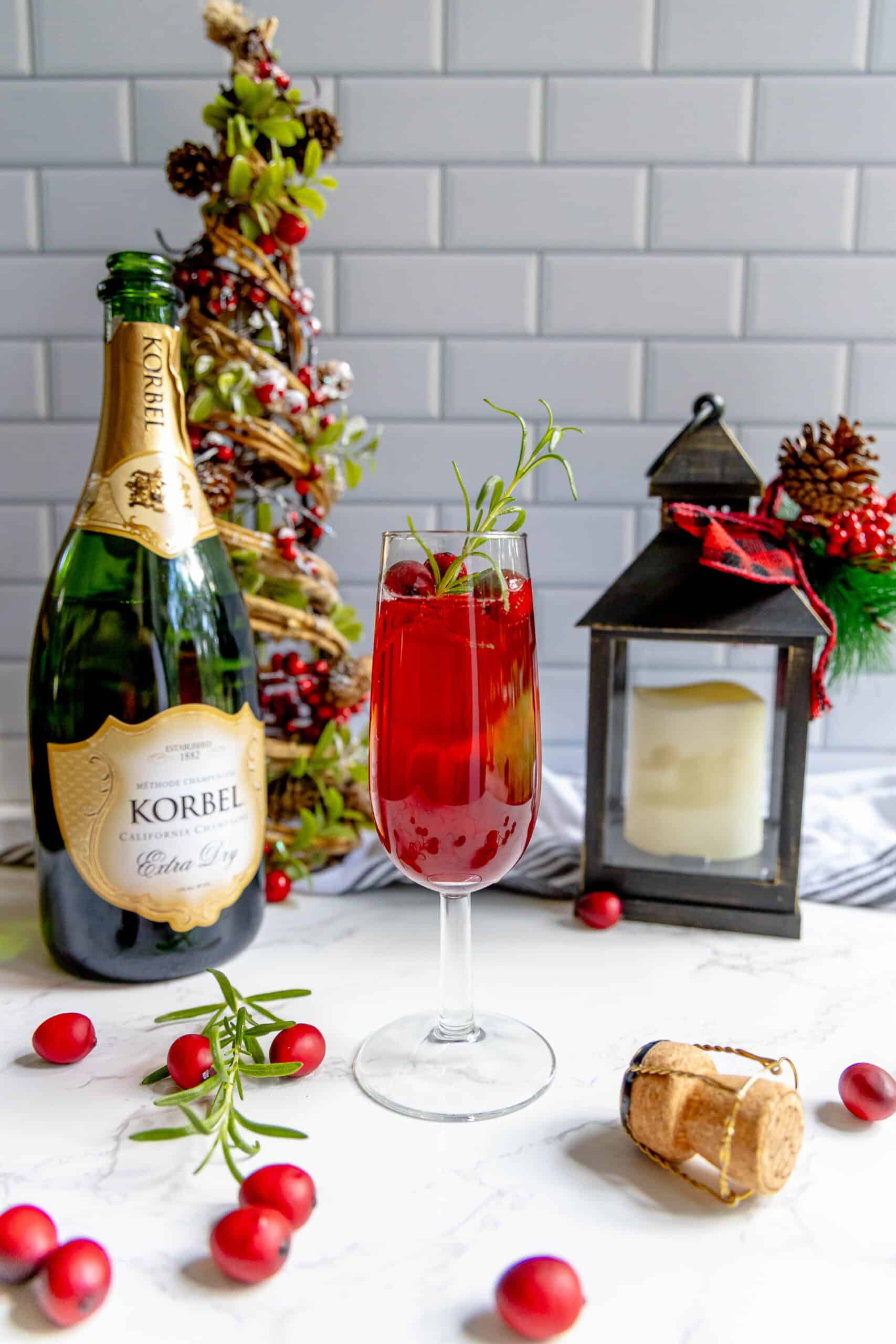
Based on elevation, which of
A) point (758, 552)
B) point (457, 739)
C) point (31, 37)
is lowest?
point (457, 739)

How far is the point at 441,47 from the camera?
1.09 m

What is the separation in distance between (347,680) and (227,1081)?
0.48 metres

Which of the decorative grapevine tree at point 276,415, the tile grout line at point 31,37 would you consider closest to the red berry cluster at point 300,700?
the decorative grapevine tree at point 276,415

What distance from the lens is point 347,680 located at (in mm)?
1003

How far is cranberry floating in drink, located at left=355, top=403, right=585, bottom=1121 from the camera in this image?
0.62 meters

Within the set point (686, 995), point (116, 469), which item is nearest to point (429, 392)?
point (116, 469)

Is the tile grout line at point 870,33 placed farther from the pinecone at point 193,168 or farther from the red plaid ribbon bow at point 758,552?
the pinecone at point 193,168

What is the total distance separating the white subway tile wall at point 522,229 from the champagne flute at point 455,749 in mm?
555

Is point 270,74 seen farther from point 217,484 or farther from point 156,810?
point 156,810

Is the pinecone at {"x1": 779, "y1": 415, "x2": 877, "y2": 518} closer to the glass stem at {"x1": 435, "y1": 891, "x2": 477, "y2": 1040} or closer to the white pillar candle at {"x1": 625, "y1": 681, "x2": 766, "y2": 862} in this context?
the white pillar candle at {"x1": 625, "y1": 681, "x2": 766, "y2": 862}

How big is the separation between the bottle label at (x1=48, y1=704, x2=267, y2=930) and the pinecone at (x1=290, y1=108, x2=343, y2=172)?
54cm

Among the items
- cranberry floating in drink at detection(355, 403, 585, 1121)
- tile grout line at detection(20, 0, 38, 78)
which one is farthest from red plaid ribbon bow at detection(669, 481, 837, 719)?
tile grout line at detection(20, 0, 38, 78)

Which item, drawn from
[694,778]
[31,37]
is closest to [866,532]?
[694,778]

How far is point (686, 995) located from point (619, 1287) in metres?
0.33
